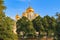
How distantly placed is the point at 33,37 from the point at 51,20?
16.2 feet

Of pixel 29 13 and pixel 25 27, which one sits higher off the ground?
pixel 29 13

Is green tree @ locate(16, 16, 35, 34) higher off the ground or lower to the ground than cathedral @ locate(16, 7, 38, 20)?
lower

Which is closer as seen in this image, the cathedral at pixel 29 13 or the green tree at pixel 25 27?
the green tree at pixel 25 27

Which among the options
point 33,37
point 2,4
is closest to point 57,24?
point 33,37

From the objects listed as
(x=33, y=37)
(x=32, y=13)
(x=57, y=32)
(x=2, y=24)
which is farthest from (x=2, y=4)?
(x=32, y=13)

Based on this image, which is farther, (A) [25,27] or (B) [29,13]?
(B) [29,13]

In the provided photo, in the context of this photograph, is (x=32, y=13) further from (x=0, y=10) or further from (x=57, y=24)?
(x=0, y=10)

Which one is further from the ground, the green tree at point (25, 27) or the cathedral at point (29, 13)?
the cathedral at point (29, 13)

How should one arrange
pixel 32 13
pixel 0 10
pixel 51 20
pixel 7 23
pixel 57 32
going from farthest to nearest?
pixel 32 13 < pixel 51 20 < pixel 57 32 < pixel 7 23 < pixel 0 10

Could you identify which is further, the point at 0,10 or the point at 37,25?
the point at 37,25

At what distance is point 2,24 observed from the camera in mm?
29047

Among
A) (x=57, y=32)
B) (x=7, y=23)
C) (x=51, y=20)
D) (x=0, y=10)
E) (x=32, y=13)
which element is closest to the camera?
(x=0, y=10)

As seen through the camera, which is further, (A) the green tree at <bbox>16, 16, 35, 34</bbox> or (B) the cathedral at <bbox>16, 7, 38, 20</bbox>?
(B) the cathedral at <bbox>16, 7, 38, 20</bbox>

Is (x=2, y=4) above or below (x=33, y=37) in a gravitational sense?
above
